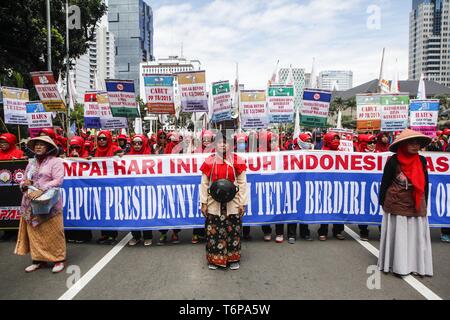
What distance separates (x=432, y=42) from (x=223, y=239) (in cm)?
16639

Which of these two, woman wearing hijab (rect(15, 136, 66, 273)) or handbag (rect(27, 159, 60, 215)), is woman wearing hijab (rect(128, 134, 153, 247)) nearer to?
woman wearing hijab (rect(15, 136, 66, 273))

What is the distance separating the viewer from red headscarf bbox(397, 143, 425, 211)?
4402 mm

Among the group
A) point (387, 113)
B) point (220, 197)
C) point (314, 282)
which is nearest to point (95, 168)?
point (220, 197)

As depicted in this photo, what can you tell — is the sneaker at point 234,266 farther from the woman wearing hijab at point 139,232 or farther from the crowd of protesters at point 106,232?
the woman wearing hijab at point 139,232

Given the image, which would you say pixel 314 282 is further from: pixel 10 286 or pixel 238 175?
pixel 10 286

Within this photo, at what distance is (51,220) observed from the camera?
15.6 ft

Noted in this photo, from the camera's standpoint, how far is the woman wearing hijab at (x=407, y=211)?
441 centimetres

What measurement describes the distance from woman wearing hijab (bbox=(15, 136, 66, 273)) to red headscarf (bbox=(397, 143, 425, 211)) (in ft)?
14.0

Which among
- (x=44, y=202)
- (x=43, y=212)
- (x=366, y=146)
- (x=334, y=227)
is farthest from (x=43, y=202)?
(x=366, y=146)

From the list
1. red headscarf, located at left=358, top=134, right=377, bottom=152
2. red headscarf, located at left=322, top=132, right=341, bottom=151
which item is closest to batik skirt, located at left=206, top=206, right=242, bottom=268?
red headscarf, located at left=322, top=132, right=341, bottom=151

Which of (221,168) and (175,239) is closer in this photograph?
(221,168)

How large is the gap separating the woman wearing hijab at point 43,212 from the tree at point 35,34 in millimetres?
16310

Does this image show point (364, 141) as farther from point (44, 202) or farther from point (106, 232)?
point (44, 202)

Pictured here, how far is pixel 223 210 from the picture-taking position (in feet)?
15.3
